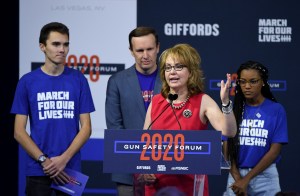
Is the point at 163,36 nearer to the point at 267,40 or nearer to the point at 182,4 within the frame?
the point at 182,4

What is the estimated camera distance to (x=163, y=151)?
10.0ft

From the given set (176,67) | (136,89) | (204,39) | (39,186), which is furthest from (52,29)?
(204,39)

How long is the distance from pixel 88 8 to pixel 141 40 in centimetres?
195

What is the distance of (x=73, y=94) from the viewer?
457 centimetres

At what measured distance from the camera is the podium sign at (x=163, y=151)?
304 cm

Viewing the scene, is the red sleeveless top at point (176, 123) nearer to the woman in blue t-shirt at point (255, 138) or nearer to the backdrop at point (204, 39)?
the woman in blue t-shirt at point (255, 138)

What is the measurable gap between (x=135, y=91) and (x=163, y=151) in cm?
157

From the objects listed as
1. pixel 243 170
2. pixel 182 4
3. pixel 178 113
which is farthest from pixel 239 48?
pixel 178 113

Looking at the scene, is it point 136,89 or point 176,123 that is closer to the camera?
point 176,123

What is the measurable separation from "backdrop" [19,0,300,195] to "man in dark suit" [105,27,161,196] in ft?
5.57

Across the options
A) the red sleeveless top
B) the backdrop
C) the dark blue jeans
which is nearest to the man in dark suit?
the dark blue jeans

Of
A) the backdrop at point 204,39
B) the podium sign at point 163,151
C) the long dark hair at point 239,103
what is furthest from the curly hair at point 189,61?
the backdrop at point 204,39

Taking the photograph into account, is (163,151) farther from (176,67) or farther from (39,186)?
(39,186)

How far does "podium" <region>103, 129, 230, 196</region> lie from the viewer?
3.04m
